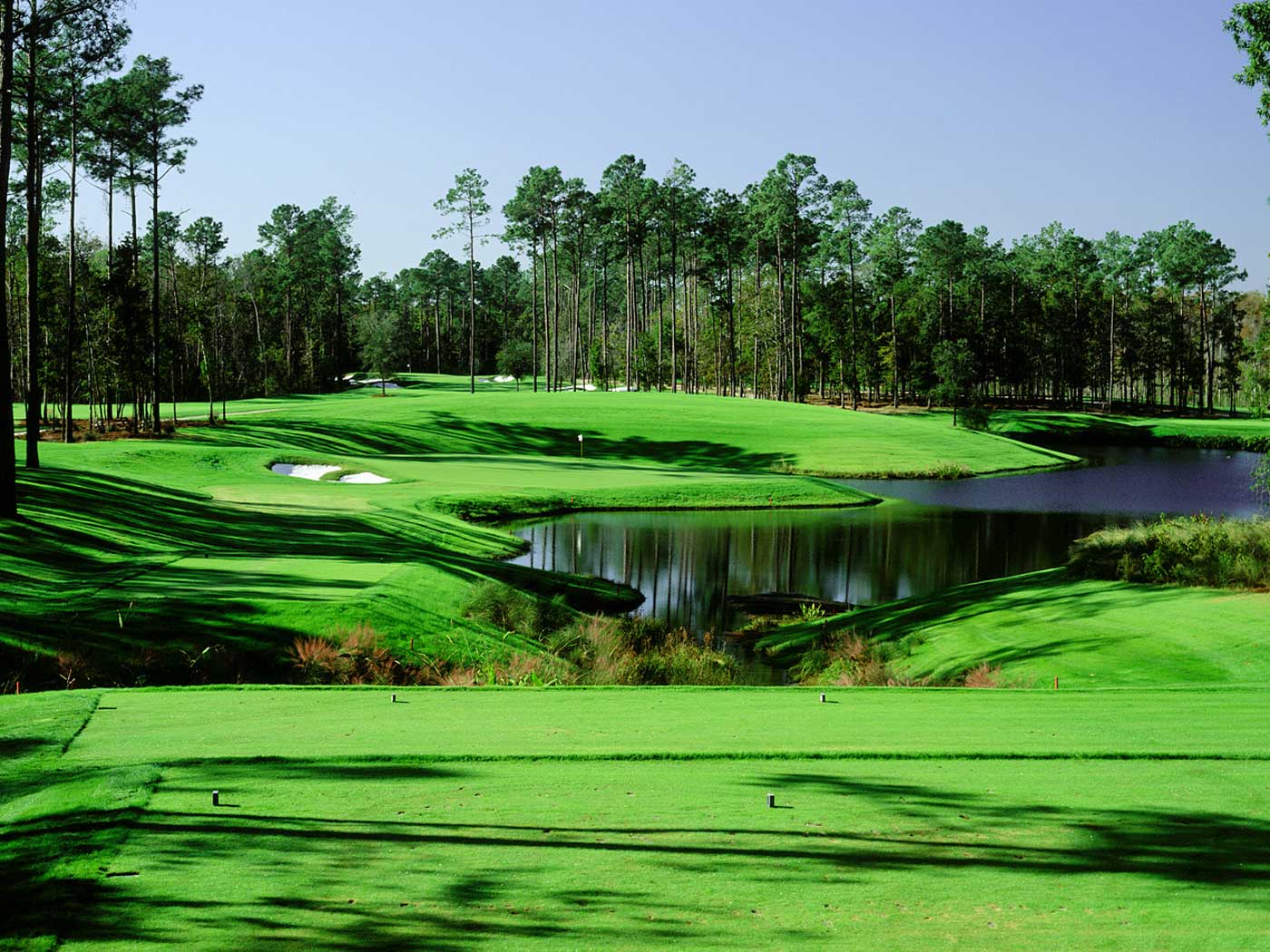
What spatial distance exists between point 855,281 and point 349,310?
223 ft

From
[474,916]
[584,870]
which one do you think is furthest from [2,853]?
[584,870]

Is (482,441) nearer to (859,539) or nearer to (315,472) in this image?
(315,472)

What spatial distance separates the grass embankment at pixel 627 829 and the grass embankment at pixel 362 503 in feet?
20.0

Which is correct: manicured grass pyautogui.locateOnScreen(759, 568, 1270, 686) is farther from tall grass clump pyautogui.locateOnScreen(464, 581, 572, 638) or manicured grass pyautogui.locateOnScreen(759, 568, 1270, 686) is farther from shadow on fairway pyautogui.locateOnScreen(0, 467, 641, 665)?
shadow on fairway pyautogui.locateOnScreen(0, 467, 641, 665)

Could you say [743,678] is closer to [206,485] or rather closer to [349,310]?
[206,485]

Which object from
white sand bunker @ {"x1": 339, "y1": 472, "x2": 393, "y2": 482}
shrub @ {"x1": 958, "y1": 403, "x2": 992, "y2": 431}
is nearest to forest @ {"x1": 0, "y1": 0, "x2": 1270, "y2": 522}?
shrub @ {"x1": 958, "y1": 403, "x2": 992, "y2": 431}

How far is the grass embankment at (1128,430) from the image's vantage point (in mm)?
95938

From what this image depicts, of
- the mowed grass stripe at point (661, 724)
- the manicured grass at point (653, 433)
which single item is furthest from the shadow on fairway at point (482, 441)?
the mowed grass stripe at point (661, 724)

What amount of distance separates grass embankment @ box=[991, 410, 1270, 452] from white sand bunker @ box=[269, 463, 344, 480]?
215 ft

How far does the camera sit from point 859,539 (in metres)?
43.2

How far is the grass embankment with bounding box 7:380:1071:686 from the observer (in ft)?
57.4

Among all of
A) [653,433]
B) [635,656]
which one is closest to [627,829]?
[635,656]

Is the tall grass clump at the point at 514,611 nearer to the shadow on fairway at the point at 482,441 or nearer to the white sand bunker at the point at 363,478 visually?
the white sand bunker at the point at 363,478

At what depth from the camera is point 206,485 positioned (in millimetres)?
43125
